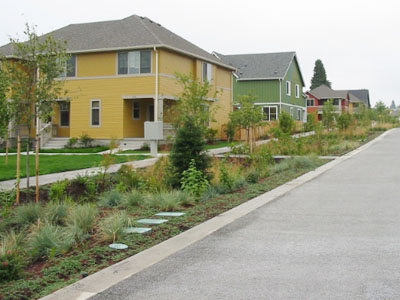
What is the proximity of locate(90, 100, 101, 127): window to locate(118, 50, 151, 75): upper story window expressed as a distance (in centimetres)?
232

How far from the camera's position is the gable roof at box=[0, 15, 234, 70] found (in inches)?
1045

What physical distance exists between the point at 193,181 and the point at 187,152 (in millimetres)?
994

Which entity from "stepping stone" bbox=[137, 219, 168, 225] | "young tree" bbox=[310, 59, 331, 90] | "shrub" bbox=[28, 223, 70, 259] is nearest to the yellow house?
"stepping stone" bbox=[137, 219, 168, 225]

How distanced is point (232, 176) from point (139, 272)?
702cm

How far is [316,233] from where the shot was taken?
7.01 metres

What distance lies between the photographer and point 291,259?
5.62 metres

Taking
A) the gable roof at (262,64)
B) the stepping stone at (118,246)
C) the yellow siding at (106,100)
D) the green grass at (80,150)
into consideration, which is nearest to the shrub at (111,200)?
the stepping stone at (118,246)

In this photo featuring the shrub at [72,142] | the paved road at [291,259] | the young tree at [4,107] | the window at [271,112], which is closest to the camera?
the paved road at [291,259]

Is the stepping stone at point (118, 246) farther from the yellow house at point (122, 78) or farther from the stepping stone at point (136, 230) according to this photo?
the yellow house at point (122, 78)

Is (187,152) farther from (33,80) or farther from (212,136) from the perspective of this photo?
(212,136)

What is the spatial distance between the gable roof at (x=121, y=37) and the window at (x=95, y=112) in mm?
2983

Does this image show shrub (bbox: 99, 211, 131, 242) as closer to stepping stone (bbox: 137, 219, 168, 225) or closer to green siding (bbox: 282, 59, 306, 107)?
stepping stone (bbox: 137, 219, 168, 225)

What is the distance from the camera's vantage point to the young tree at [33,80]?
9.59 metres

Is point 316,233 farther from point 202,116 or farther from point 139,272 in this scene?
point 202,116
